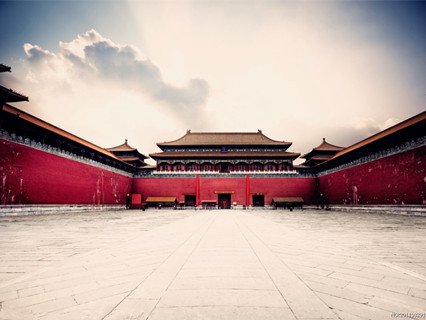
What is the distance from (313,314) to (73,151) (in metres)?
Result: 17.3

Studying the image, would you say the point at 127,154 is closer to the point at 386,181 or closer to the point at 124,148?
the point at 124,148

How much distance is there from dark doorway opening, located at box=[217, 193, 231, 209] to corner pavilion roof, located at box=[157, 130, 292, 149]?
5745mm

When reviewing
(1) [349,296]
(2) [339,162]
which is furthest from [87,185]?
(2) [339,162]

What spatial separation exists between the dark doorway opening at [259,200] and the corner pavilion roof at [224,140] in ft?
19.0

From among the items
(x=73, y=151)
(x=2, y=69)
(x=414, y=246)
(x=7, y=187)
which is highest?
(x=2, y=69)

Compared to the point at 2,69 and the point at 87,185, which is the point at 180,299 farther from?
the point at 87,185

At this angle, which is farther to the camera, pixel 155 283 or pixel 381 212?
pixel 381 212

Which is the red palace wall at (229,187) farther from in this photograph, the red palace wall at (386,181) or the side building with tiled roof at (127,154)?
the red palace wall at (386,181)

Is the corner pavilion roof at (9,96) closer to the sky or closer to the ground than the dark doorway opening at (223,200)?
closer to the sky

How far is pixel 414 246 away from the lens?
3.84 m

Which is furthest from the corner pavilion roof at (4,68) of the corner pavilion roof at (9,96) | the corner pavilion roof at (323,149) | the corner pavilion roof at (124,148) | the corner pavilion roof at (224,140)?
the corner pavilion roof at (323,149)

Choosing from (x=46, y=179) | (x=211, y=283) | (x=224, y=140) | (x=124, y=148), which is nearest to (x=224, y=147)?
(x=224, y=140)

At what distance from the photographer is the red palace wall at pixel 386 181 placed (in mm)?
11422

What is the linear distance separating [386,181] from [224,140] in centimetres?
1682
